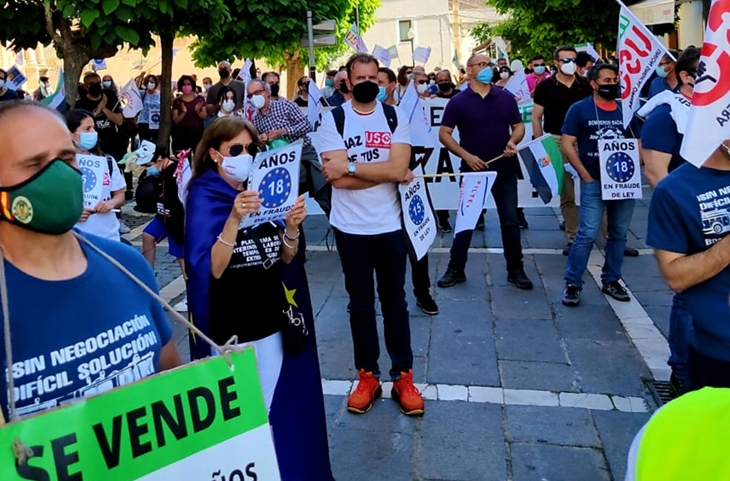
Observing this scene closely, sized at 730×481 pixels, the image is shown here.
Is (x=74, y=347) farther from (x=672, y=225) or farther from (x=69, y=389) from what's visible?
(x=672, y=225)

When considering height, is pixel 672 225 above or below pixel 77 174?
below

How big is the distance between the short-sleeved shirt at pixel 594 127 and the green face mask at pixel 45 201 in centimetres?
495

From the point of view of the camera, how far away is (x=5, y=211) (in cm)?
160

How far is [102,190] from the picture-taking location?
507 cm

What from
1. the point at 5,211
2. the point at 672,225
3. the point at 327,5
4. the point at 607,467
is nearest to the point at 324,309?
the point at 607,467

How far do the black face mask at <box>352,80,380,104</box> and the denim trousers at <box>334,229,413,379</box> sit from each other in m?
0.76

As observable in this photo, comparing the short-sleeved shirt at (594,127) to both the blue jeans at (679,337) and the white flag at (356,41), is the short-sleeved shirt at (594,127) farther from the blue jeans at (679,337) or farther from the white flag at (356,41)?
the white flag at (356,41)

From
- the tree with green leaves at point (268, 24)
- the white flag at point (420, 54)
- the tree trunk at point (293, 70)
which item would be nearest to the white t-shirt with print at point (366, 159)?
the white flag at point (420, 54)

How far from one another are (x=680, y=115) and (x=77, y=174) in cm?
363

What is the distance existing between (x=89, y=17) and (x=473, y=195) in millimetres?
4762

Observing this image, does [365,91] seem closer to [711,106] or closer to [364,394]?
[364,394]

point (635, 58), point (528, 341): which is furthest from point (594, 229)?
point (635, 58)

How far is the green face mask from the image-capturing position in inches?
63.0

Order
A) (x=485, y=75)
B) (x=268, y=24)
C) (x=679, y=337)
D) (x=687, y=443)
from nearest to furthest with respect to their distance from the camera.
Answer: (x=687, y=443)
(x=679, y=337)
(x=485, y=75)
(x=268, y=24)
